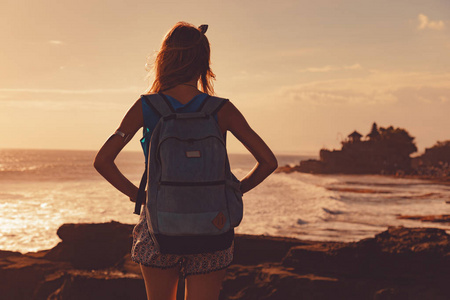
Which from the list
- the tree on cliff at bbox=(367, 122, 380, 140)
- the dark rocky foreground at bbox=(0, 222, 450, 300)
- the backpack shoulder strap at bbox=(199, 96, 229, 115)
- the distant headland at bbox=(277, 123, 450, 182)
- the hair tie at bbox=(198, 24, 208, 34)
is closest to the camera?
the backpack shoulder strap at bbox=(199, 96, 229, 115)

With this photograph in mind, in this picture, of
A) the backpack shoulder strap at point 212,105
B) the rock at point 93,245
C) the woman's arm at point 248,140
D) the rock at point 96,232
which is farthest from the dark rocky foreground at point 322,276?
the backpack shoulder strap at point 212,105

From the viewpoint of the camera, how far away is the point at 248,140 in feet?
7.33

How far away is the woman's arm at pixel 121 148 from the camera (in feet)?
6.87

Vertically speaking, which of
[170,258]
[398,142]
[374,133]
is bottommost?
[170,258]

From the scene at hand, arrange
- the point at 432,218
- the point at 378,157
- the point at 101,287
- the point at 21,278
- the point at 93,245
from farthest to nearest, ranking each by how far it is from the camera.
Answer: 1. the point at 378,157
2. the point at 432,218
3. the point at 93,245
4. the point at 21,278
5. the point at 101,287

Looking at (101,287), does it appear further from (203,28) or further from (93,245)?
(203,28)

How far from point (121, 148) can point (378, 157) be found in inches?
3539

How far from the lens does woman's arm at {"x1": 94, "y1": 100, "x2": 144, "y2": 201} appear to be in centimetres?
209

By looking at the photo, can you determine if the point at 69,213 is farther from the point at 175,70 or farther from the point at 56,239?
the point at 175,70

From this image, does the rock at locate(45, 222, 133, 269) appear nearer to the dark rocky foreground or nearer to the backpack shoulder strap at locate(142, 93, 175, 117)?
the dark rocky foreground

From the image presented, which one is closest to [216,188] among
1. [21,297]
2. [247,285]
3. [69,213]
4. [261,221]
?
[247,285]

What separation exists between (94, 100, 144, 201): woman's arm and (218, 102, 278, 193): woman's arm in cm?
39

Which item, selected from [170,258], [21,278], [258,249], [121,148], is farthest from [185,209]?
[21,278]

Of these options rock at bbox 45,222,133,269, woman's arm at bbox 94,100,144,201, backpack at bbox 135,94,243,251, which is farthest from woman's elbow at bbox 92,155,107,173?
rock at bbox 45,222,133,269
